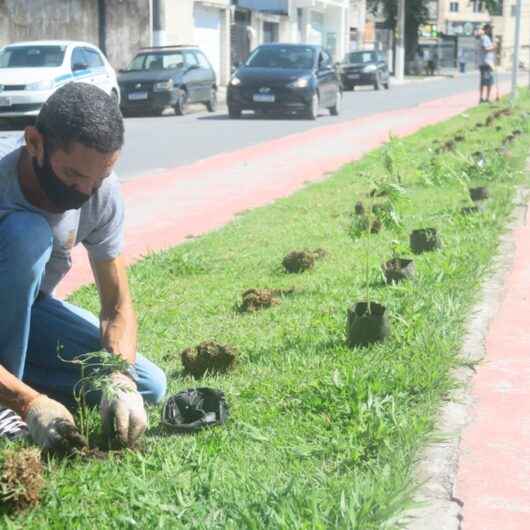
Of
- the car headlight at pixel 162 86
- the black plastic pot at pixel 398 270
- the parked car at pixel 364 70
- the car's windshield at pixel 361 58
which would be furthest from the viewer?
the car's windshield at pixel 361 58

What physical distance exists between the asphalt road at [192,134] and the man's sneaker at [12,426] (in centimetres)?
1030

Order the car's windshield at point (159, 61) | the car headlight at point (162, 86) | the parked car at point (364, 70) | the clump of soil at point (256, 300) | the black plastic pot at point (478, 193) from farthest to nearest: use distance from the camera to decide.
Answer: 1. the parked car at point (364, 70)
2. the car's windshield at point (159, 61)
3. the car headlight at point (162, 86)
4. the black plastic pot at point (478, 193)
5. the clump of soil at point (256, 300)

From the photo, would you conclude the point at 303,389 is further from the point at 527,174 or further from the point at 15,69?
the point at 15,69

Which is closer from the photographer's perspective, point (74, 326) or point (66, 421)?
point (66, 421)

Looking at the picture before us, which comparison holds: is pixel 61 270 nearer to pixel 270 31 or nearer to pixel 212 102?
pixel 212 102

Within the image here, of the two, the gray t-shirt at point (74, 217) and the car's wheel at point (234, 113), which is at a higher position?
the gray t-shirt at point (74, 217)

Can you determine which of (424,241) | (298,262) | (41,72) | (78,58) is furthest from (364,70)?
(298,262)

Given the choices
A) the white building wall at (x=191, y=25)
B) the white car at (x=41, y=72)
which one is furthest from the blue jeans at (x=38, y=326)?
the white building wall at (x=191, y=25)

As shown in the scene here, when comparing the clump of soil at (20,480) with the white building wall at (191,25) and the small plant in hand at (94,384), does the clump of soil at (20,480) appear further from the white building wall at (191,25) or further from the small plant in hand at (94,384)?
the white building wall at (191,25)

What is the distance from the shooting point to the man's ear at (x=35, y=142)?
3881 mm

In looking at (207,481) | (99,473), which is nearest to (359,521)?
(207,481)

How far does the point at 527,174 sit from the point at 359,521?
403 inches

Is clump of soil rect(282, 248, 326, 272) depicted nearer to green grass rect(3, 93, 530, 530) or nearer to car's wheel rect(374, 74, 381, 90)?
green grass rect(3, 93, 530, 530)

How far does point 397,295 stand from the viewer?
652 cm
